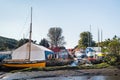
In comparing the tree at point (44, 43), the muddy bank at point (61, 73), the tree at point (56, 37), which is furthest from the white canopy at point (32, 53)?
the tree at point (56, 37)

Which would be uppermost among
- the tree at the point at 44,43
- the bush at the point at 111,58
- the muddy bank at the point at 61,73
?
the tree at the point at 44,43

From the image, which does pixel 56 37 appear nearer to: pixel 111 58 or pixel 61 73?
pixel 111 58

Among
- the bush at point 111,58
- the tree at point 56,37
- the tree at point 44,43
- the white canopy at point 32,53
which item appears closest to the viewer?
the bush at point 111,58

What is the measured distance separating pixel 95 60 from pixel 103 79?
17.4 meters

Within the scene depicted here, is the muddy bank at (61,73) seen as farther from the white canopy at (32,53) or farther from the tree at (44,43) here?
the tree at (44,43)

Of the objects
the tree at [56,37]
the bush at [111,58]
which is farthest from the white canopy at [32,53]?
the tree at [56,37]

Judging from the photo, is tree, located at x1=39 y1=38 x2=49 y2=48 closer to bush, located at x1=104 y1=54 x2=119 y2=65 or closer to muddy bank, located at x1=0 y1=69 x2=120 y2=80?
bush, located at x1=104 y1=54 x2=119 y2=65

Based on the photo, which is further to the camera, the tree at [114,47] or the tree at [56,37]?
the tree at [56,37]

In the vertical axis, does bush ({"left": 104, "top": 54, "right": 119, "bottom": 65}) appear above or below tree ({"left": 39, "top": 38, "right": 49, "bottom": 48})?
below

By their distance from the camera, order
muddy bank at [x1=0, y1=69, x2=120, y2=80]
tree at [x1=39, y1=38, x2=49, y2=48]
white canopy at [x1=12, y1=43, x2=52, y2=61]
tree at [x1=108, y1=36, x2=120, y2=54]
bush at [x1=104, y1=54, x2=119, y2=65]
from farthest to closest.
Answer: tree at [x1=39, y1=38, x2=49, y2=48] → white canopy at [x1=12, y1=43, x2=52, y2=61] → tree at [x1=108, y1=36, x2=120, y2=54] → bush at [x1=104, y1=54, x2=119, y2=65] → muddy bank at [x1=0, y1=69, x2=120, y2=80]

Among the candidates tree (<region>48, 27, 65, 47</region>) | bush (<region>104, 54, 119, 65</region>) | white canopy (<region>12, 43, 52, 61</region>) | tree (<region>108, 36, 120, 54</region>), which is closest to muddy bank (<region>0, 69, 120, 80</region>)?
bush (<region>104, 54, 119, 65</region>)

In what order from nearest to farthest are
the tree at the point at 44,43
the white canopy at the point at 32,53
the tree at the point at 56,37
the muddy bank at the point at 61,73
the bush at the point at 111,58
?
1. the muddy bank at the point at 61,73
2. the bush at the point at 111,58
3. the white canopy at the point at 32,53
4. the tree at the point at 44,43
5. the tree at the point at 56,37

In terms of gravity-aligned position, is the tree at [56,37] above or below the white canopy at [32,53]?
above

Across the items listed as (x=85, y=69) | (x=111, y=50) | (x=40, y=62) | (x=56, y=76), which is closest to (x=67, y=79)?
(x=56, y=76)
